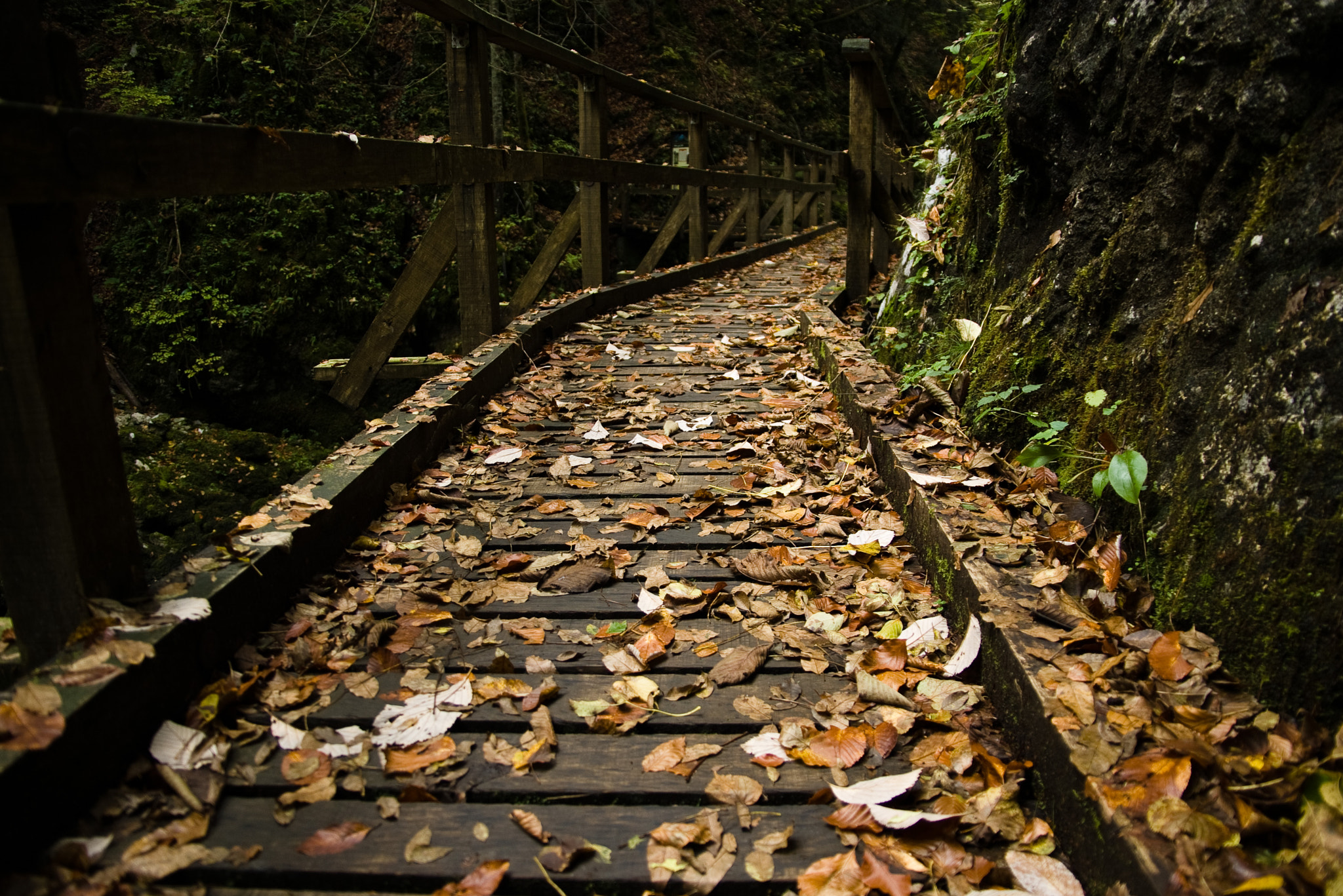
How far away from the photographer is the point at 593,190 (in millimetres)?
7215

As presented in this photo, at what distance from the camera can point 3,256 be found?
5.50 ft

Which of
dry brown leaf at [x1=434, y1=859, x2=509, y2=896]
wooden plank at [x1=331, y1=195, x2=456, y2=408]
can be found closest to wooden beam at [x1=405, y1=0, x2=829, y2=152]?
wooden plank at [x1=331, y1=195, x2=456, y2=408]

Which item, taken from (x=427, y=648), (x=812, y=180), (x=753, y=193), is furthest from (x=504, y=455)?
(x=812, y=180)

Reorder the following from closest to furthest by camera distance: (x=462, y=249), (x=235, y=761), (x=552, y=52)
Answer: (x=235, y=761), (x=462, y=249), (x=552, y=52)

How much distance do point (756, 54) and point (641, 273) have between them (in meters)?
16.3

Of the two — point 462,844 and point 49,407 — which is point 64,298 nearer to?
point 49,407

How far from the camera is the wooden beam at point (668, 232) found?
372 inches

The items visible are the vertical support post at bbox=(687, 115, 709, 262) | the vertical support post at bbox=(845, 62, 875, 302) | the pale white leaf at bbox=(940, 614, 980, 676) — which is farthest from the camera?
the vertical support post at bbox=(687, 115, 709, 262)

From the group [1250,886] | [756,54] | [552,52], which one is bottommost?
[1250,886]

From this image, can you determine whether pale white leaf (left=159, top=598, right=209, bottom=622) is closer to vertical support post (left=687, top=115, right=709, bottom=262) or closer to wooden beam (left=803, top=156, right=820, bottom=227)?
vertical support post (left=687, top=115, right=709, bottom=262)

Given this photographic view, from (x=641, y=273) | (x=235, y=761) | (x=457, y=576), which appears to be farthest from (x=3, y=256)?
(x=641, y=273)

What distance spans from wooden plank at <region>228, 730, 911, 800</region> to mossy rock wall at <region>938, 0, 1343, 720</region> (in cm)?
82

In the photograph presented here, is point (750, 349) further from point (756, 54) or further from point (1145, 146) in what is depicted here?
point (756, 54)

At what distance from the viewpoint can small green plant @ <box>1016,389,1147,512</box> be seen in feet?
7.06
